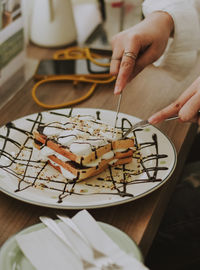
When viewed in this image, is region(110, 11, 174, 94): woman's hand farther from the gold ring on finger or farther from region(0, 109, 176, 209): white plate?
region(0, 109, 176, 209): white plate

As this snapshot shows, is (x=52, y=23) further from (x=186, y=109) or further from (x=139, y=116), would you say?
(x=186, y=109)

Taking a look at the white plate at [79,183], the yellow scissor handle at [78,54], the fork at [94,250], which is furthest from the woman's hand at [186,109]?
the yellow scissor handle at [78,54]

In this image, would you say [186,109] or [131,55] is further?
[131,55]

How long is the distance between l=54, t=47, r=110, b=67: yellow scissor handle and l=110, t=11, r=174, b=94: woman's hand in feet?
0.85

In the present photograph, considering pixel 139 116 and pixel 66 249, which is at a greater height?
pixel 66 249

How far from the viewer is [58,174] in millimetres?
869

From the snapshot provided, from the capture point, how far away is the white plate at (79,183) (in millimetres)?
768

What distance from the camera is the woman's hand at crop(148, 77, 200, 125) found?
2.94ft

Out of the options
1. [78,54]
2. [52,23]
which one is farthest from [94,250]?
[52,23]

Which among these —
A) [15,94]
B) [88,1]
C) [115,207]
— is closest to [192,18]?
[15,94]

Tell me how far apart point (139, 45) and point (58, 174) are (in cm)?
43

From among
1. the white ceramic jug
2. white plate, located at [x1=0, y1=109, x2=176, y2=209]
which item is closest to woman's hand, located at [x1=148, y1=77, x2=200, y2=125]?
white plate, located at [x1=0, y1=109, x2=176, y2=209]

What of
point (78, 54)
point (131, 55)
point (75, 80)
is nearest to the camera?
point (131, 55)

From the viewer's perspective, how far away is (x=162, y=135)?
97 cm
